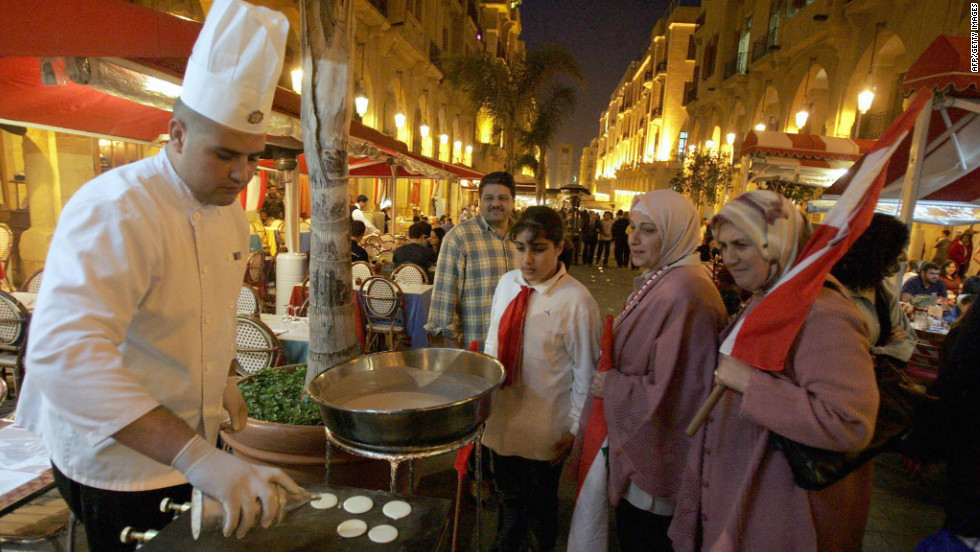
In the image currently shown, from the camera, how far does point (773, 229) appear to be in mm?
1617

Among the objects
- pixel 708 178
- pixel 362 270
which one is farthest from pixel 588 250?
pixel 362 270

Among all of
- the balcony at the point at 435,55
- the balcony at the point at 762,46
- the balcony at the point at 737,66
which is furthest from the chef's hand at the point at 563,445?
the balcony at the point at 435,55

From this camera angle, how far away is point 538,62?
17.3 m

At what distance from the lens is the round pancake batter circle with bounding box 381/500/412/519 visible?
135 cm

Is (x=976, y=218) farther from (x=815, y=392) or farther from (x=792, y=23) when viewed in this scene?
(x=792, y=23)

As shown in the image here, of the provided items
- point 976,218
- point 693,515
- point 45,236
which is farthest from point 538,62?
point 693,515

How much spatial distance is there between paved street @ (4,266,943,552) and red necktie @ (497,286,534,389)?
3.08 feet

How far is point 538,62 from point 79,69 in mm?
16520

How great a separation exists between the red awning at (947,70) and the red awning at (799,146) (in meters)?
3.83

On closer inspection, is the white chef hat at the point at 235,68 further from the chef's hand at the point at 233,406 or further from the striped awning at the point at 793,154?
the striped awning at the point at 793,154

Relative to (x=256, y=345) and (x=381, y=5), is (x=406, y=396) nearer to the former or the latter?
(x=256, y=345)

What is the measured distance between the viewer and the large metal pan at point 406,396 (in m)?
1.50

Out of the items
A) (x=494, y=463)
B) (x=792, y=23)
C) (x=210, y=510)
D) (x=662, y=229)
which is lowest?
(x=494, y=463)

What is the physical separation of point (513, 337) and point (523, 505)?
0.92 meters
